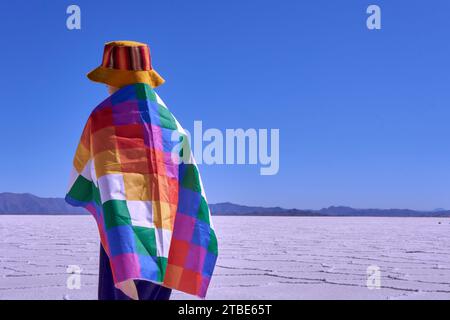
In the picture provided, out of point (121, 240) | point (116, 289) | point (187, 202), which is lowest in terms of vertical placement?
point (116, 289)

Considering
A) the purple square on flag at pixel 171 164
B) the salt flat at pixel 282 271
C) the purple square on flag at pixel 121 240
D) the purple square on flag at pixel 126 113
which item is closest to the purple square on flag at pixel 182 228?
the purple square on flag at pixel 171 164

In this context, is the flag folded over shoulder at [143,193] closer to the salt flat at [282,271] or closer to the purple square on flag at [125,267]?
the purple square on flag at [125,267]

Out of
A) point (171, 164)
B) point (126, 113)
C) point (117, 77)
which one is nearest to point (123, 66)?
point (117, 77)

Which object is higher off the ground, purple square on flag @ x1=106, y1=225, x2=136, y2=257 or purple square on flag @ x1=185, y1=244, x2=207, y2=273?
purple square on flag @ x1=106, y1=225, x2=136, y2=257

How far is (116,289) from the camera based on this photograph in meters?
2.08

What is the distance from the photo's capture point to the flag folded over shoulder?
80.0 inches

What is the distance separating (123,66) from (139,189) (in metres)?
0.49

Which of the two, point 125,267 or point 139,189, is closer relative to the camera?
point 125,267

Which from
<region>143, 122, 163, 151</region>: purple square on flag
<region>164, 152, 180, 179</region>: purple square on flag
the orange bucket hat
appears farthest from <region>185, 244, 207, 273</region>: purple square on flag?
the orange bucket hat

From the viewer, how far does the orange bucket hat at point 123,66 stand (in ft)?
7.31

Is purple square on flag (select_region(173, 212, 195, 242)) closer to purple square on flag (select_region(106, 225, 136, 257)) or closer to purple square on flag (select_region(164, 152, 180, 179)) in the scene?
purple square on flag (select_region(164, 152, 180, 179))

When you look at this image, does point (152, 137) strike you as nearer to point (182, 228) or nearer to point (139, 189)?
point (139, 189)
